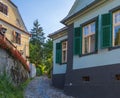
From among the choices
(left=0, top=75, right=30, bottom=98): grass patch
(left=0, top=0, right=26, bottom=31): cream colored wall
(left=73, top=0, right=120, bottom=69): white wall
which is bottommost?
(left=0, top=75, right=30, bottom=98): grass patch

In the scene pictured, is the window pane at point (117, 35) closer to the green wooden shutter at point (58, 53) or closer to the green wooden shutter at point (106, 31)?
the green wooden shutter at point (106, 31)

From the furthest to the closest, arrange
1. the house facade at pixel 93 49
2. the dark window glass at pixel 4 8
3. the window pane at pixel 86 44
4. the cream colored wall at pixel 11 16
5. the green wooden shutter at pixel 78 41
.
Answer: the cream colored wall at pixel 11 16, the dark window glass at pixel 4 8, the green wooden shutter at pixel 78 41, the window pane at pixel 86 44, the house facade at pixel 93 49

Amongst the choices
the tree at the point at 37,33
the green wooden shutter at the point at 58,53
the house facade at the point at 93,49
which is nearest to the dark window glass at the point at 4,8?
the green wooden shutter at the point at 58,53

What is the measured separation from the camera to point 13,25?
3959 centimetres

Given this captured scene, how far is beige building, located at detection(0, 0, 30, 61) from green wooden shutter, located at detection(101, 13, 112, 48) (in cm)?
2121

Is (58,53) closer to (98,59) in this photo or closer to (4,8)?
(98,59)

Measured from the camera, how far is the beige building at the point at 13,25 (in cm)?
3822

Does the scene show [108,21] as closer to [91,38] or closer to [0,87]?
[91,38]

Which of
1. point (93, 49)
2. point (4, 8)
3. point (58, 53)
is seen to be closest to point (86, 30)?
point (93, 49)

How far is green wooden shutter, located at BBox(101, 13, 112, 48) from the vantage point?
55.9ft

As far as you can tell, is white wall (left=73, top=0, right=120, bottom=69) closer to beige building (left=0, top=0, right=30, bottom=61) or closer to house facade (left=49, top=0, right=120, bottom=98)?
house facade (left=49, top=0, right=120, bottom=98)

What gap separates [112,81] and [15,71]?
8.79 meters

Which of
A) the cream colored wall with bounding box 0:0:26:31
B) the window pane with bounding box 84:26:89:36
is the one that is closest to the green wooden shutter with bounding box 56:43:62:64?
the window pane with bounding box 84:26:89:36

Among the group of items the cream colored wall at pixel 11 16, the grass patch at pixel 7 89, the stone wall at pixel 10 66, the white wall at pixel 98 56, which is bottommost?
the grass patch at pixel 7 89
